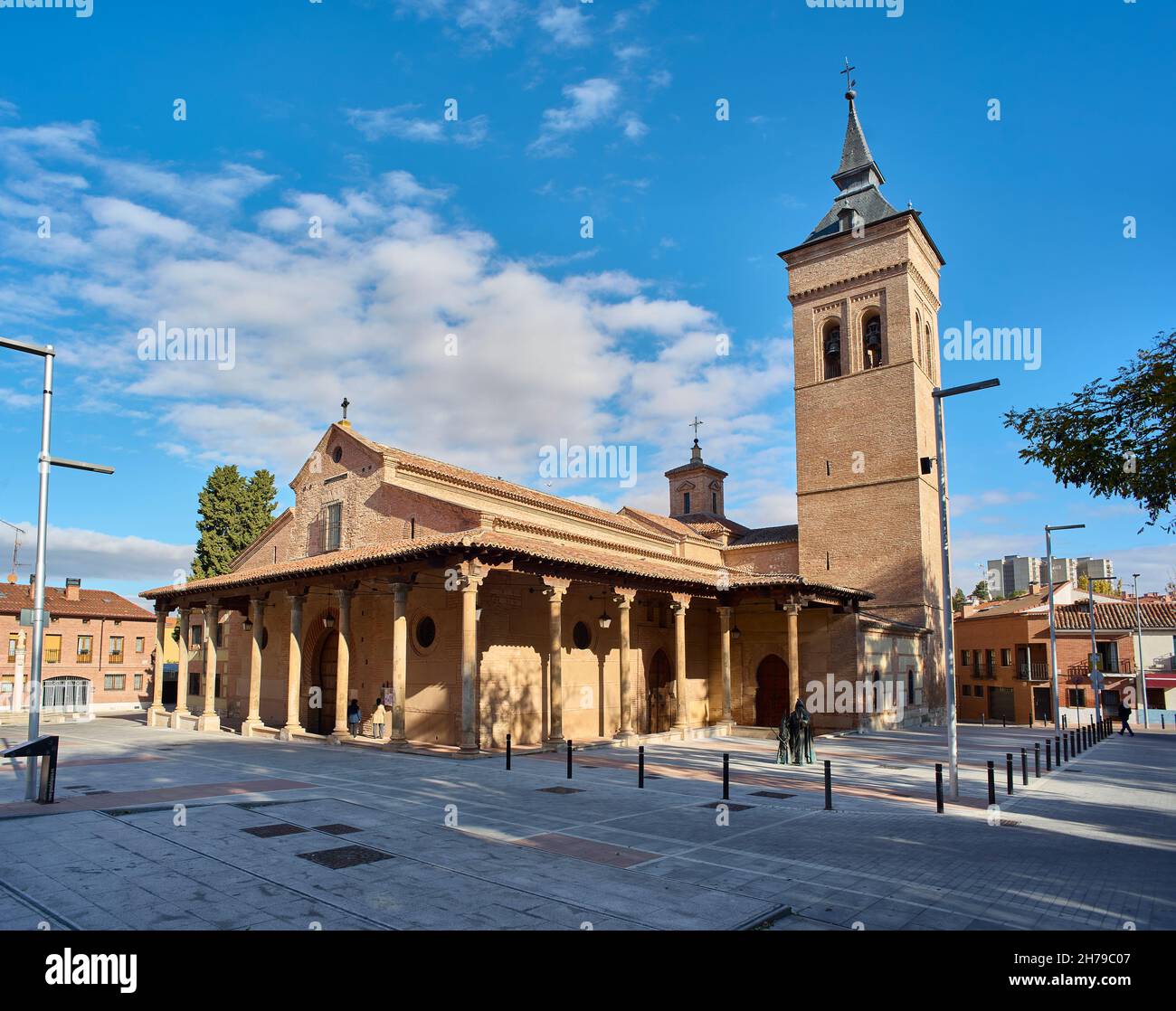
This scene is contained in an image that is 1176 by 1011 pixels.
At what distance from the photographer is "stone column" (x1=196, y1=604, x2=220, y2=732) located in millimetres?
27734

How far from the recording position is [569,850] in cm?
944

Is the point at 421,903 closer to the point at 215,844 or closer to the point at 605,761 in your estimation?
the point at 215,844

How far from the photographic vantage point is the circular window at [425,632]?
22859 millimetres

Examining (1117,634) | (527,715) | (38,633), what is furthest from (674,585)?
(1117,634)

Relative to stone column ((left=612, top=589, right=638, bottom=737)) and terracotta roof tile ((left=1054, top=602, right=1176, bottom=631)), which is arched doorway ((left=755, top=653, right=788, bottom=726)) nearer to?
stone column ((left=612, top=589, right=638, bottom=737))

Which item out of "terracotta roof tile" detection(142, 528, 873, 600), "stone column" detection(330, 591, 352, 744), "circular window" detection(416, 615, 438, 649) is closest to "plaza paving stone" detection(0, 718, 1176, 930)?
"stone column" detection(330, 591, 352, 744)

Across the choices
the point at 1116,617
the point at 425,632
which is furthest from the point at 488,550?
the point at 1116,617

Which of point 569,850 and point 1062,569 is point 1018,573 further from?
point 569,850

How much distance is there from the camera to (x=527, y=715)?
23.3 m

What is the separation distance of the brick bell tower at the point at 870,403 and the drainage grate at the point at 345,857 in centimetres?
3098

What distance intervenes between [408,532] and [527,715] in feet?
21.3

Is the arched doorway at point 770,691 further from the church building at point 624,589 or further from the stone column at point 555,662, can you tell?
the stone column at point 555,662

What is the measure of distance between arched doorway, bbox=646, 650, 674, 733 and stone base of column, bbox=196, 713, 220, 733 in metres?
15.4

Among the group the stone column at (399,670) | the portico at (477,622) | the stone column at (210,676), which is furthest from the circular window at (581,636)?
the stone column at (210,676)
